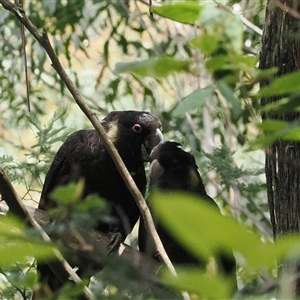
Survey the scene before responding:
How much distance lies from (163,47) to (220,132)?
56cm

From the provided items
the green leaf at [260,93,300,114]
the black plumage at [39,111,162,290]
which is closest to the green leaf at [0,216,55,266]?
the green leaf at [260,93,300,114]

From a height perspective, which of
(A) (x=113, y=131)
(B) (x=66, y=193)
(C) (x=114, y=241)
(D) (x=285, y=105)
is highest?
(D) (x=285, y=105)

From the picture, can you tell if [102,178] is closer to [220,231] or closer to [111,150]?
[111,150]

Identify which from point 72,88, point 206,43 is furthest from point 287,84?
point 72,88

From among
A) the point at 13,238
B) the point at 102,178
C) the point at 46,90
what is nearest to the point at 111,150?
the point at 13,238

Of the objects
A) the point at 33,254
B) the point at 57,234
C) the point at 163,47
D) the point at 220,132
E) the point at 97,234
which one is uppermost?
the point at 33,254

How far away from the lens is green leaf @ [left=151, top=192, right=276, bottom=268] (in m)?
0.37

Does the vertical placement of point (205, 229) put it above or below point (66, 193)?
above

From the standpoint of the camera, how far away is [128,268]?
0.75 meters

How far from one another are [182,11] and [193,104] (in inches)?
3.4

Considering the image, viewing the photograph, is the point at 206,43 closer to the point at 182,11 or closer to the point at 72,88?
the point at 182,11

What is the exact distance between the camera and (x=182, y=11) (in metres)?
0.58

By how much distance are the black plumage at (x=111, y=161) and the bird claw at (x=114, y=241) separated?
0.74 ft

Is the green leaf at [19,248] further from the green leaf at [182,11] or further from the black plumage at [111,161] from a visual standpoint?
the black plumage at [111,161]
